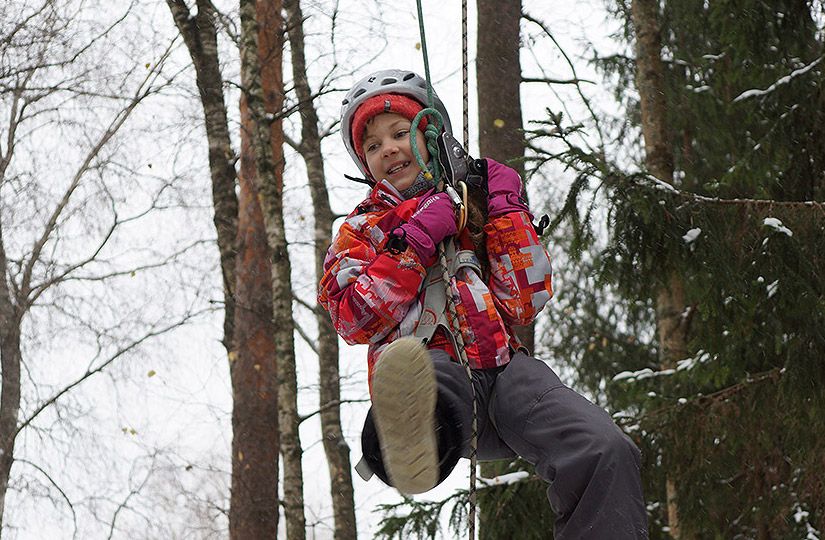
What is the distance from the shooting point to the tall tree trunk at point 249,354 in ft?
26.5

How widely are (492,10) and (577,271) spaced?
6828mm

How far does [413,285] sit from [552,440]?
0.58 metres

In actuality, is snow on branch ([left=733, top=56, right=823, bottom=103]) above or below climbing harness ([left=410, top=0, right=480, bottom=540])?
above

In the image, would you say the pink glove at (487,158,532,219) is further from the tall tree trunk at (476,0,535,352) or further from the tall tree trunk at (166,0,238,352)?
the tall tree trunk at (166,0,238,352)

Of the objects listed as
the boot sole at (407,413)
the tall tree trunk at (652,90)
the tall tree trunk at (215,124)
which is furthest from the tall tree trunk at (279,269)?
the boot sole at (407,413)

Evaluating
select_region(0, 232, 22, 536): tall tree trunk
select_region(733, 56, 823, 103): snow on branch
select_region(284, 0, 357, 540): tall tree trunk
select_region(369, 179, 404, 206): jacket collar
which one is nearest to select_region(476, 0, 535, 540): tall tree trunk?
select_region(733, 56, 823, 103): snow on branch

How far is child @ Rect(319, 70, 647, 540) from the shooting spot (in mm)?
2822

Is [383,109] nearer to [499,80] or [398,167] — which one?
[398,167]

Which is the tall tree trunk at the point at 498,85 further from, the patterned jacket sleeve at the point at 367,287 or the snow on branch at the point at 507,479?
the patterned jacket sleeve at the point at 367,287

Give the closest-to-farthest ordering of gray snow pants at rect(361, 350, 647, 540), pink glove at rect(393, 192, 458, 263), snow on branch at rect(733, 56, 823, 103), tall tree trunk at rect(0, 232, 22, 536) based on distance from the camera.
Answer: gray snow pants at rect(361, 350, 647, 540) → pink glove at rect(393, 192, 458, 263) → snow on branch at rect(733, 56, 823, 103) → tall tree trunk at rect(0, 232, 22, 536)

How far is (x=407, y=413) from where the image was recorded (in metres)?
2.82

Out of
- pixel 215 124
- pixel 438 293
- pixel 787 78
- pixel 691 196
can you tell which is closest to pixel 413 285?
pixel 438 293

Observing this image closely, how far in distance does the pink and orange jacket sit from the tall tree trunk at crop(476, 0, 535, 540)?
3342mm

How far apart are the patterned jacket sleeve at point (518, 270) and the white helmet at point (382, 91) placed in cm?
39
